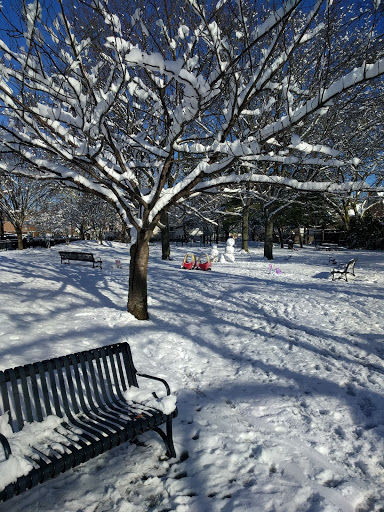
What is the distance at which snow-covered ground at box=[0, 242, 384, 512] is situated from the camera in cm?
245

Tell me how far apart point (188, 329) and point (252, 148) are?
3784 millimetres

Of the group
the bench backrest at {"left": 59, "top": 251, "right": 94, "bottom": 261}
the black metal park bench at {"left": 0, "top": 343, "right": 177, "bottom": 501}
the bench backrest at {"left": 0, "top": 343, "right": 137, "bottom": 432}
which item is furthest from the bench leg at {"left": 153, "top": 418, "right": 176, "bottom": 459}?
the bench backrest at {"left": 59, "top": 251, "right": 94, "bottom": 261}

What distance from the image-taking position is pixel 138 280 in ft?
21.8

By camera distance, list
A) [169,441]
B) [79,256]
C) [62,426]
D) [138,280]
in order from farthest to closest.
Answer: [79,256] < [138,280] < [169,441] < [62,426]

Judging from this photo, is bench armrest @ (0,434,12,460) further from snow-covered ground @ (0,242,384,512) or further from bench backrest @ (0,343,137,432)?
snow-covered ground @ (0,242,384,512)

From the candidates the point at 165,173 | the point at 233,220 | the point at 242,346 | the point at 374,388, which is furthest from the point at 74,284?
the point at 233,220

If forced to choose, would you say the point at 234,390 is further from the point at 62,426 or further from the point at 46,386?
the point at 46,386

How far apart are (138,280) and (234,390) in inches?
127

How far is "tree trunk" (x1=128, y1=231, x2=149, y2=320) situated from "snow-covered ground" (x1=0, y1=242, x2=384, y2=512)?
24cm

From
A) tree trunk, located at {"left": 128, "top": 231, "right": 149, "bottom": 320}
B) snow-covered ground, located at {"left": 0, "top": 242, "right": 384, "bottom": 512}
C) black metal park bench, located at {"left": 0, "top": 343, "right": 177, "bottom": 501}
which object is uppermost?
tree trunk, located at {"left": 128, "top": 231, "right": 149, "bottom": 320}

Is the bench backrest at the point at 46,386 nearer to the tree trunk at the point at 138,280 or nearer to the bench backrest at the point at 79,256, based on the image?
the tree trunk at the point at 138,280

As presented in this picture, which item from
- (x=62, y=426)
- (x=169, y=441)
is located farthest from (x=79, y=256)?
(x=169, y=441)

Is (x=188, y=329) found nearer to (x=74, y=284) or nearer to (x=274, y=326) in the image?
(x=274, y=326)

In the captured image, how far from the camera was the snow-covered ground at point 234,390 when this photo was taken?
245 centimetres
